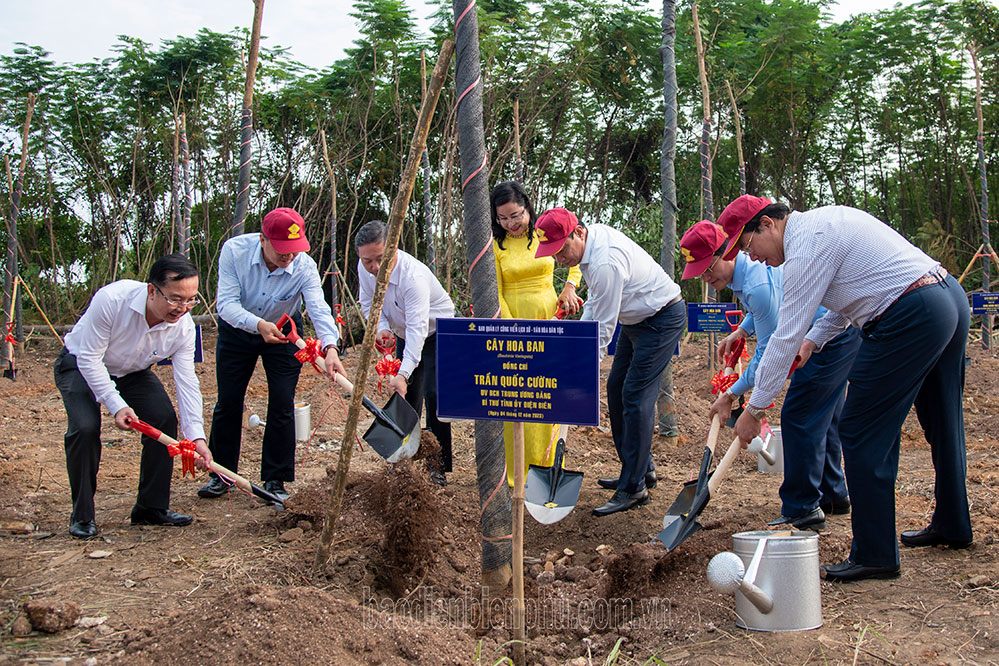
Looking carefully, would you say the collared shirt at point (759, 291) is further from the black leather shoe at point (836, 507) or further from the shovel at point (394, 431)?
the shovel at point (394, 431)

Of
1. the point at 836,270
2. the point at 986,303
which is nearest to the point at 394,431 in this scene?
the point at 836,270

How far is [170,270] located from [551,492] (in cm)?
192

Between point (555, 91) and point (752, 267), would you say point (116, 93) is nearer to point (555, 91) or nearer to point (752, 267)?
point (555, 91)

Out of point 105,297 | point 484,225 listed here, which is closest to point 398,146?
point 105,297

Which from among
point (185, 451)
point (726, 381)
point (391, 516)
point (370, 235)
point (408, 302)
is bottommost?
point (391, 516)

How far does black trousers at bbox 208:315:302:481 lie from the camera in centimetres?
436

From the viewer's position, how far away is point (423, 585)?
3271mm

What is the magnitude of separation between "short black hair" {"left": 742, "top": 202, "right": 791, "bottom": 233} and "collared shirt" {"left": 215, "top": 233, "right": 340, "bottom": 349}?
223 cm

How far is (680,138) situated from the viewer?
13297 mm

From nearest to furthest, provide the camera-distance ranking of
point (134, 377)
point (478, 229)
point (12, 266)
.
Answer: point (478, 229) → point (134, 377) → point (12, 266)

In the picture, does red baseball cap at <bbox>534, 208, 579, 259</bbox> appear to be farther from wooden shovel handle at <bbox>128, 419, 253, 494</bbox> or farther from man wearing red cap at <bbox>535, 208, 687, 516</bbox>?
wooden shovel handle at <bbox>128, 419, 253, 494</bbox>

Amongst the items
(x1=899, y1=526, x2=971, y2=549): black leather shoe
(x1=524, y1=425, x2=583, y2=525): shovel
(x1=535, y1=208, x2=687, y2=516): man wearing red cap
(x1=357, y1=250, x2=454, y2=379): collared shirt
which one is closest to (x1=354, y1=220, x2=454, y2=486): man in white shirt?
(x1=357, y1=250, x2=454, y2=379): collared shirt

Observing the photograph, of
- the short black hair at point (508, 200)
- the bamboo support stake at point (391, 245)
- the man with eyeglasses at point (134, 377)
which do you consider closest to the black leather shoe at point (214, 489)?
the man with eyeglasses at point (134, 377)

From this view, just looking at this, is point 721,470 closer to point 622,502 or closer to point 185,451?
point 622,502
